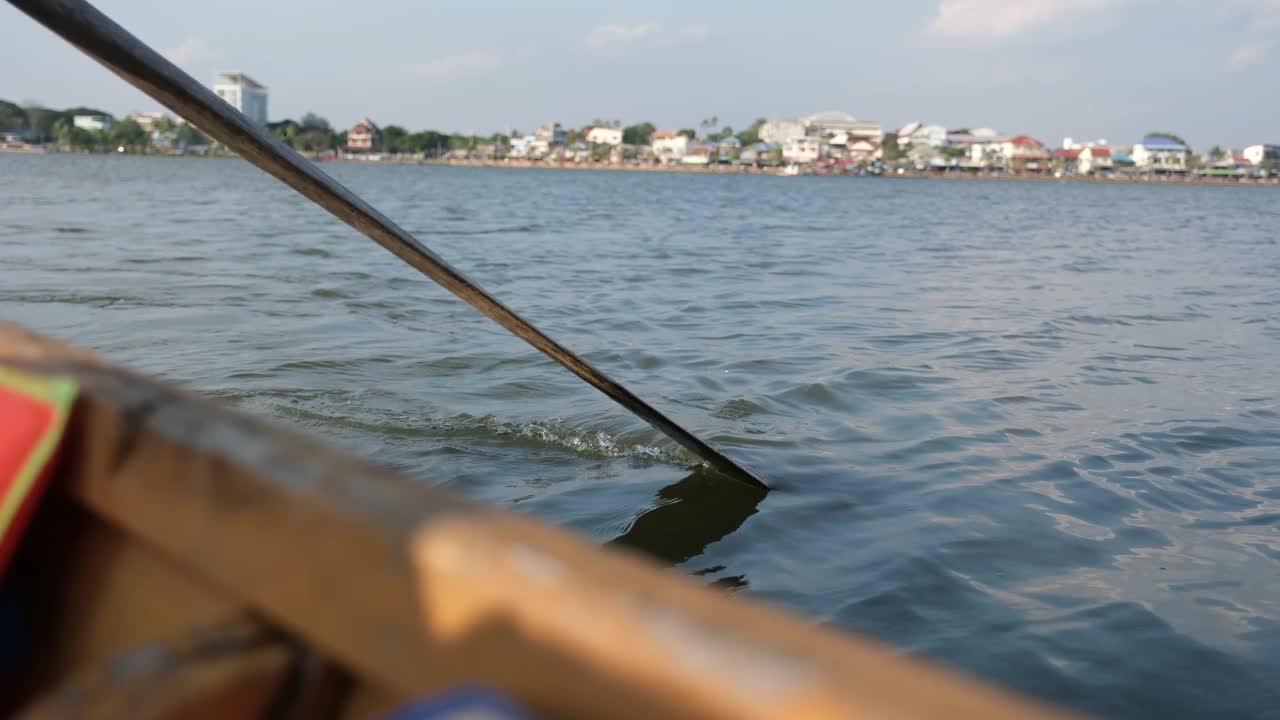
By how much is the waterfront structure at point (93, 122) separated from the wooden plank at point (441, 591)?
429 feet

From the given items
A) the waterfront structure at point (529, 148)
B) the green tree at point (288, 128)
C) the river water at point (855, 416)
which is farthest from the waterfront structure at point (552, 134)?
the river water at point (855, 416)

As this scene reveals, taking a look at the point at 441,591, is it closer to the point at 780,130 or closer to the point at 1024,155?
the point at 1024,155

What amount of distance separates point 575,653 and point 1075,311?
10.4 metres

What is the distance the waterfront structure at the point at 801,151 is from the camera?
132 metres

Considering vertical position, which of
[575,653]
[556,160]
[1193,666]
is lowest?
[1193,666]

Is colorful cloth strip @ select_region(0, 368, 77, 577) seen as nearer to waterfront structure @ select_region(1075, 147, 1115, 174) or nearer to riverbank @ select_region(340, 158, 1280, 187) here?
riverbank @ select_region(340, 158, 1280, 187)

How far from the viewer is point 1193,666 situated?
2988 mm

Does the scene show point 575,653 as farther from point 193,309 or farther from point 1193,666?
point 193,309

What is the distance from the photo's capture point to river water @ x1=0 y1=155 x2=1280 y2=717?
3.35 metres

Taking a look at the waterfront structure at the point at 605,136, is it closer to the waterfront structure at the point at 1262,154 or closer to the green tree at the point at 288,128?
the green tree at the point at 288,128

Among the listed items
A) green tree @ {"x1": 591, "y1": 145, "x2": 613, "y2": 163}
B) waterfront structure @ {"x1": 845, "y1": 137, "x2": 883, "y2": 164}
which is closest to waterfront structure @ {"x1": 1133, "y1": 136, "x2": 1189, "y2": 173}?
waterfront structure @ {"x1": 845, "y1": 137, "x2": 883, "y2": 164}

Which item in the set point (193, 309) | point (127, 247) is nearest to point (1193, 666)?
point (193, 309)

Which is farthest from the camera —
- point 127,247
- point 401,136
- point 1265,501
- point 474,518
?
point 401,136

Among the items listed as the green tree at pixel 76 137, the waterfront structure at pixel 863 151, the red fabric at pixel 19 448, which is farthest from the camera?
the waterfront structure at pixel 863 151
